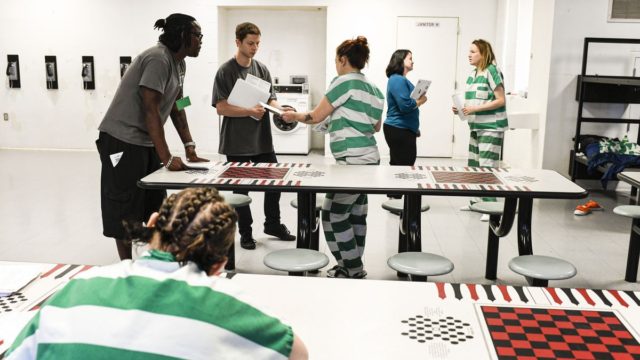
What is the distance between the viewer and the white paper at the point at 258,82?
3967mm

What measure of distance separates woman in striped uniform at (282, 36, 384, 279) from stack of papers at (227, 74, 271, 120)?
405mm

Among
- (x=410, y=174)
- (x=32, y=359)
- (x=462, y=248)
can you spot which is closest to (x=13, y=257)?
(x=410, y=174)

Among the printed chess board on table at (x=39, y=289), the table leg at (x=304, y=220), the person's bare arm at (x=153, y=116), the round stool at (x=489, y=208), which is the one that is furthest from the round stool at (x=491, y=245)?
the printed chess board on table at (x=39, y=289)

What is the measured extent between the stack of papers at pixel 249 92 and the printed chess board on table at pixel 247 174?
422 millimetres

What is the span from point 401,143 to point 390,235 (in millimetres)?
880

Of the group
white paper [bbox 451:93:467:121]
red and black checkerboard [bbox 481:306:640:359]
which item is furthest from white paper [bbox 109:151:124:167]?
white paper [bbox 451:93:467:121]

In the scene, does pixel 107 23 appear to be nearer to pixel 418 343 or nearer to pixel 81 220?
pixel 81 220

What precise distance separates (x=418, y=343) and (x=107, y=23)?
343 inches

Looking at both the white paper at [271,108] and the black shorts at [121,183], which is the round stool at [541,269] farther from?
the black shorts at [121,183]

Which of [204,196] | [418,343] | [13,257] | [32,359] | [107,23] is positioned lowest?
[13,257]

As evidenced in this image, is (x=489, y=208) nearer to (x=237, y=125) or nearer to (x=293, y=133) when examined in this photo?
(x=237, y=125)

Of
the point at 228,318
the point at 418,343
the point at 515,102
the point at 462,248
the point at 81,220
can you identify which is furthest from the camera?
the point at 515,102

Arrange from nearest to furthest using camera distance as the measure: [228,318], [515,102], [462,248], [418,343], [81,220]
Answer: [228,318], [418,343], [462,248], [81,220], [515,102]

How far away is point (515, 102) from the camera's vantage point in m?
7.80
